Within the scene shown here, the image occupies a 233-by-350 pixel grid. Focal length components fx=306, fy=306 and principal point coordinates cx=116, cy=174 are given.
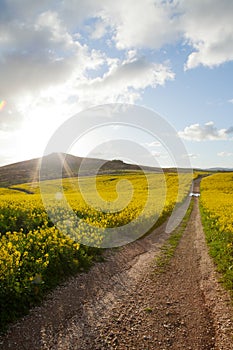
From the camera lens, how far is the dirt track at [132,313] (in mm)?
7375

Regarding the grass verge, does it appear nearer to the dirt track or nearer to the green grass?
the dirt track

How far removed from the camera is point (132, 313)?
29.0ft

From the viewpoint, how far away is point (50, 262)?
36.1 ft

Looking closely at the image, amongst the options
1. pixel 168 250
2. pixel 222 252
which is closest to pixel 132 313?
pixel 222 252

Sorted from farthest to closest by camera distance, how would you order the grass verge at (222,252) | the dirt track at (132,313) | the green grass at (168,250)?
1. the green grass at (168,250)
2. the grass verge at (222,252)
3. the dirt track at (132,313)

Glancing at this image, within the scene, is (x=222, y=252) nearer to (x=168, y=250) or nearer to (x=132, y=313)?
(x=168, y=250)

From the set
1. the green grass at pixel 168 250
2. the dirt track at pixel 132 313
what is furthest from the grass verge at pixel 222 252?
the green grass at pixel 168 250

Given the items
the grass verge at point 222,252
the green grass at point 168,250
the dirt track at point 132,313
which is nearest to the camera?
the dirt track at point 132,313

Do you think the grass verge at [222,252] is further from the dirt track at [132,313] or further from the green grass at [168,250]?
the green grass at [168,250]

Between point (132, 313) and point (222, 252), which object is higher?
point (222, 252)

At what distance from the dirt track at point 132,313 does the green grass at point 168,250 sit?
39cm

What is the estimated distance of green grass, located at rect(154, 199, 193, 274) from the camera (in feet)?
44.0

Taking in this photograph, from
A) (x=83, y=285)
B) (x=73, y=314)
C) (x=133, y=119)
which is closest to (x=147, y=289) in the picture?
(x=83, y=285)

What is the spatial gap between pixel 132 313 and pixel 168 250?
778cm
